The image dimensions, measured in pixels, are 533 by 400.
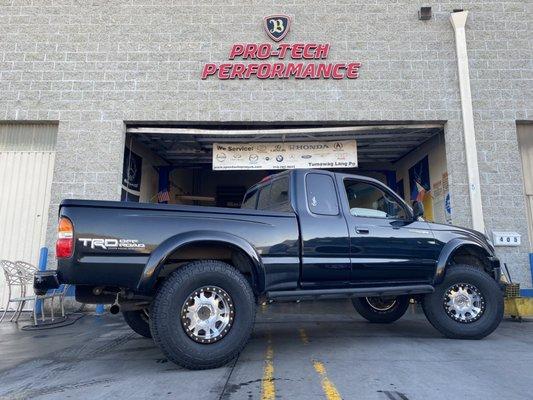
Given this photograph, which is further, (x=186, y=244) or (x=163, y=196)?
(x=163, y=196)

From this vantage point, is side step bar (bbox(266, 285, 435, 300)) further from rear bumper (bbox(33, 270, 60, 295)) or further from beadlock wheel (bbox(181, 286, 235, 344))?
rear bumper (bbox(33, 270, 60, 295))

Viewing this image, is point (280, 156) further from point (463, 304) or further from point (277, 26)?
point (463, 304)

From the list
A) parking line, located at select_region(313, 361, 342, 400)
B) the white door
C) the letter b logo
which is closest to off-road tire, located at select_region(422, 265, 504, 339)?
parking line, located at select_region(313, 361, 342, 400)

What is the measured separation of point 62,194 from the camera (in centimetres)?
813

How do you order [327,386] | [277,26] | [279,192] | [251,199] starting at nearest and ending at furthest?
[327,386] < [279,192] < [251,199] < [277,26]

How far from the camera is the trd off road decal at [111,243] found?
3.83 meters

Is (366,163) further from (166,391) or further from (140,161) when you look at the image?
(166,391)

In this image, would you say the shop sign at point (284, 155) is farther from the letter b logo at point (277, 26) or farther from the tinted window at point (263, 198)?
the tinted window at point (263, 198)

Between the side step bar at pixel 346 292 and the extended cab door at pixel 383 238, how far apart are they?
0.30 feet

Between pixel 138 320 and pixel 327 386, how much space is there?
2.83 metres

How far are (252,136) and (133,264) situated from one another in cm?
558

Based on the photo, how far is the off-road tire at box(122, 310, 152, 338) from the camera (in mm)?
5164

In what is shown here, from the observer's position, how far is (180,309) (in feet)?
12.6

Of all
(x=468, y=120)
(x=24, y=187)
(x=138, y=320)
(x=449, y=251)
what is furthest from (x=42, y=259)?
(x=468, y=120)
